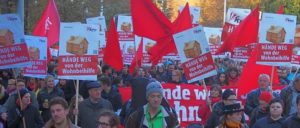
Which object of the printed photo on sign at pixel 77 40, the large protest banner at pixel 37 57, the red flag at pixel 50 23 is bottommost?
the large protest banner at pixel 37 57

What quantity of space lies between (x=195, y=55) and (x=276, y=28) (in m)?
1.77

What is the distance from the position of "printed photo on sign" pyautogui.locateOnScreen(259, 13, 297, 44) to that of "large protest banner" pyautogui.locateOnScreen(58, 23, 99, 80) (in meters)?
3.00

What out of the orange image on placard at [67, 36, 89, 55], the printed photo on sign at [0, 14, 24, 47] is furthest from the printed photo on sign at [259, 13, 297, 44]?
the printed photo on sign at [0, 14, 24, 47]

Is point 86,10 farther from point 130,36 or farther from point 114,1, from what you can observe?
point 130,36

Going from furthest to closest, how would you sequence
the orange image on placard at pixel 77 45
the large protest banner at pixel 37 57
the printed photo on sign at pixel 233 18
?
the printed photo on sign at pixel 233 18 → the large protest banner at pixel 37 57 → the orange image on placard at pixel 77 45

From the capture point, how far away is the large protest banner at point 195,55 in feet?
36.7

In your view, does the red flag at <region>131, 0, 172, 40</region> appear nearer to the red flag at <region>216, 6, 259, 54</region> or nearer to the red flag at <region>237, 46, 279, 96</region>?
the red flag at <region>237, 46, 279, 96</region>

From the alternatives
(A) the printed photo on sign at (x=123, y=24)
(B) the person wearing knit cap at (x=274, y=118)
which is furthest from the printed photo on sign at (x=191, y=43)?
(A) the printed photo on sign at (x=123, y=24)

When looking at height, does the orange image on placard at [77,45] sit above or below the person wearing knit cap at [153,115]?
above

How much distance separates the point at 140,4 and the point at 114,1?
3342cm

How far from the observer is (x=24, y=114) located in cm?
1073

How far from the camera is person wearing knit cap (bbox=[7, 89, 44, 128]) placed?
1068 centimetres

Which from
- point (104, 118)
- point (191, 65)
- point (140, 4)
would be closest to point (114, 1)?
point (140, 4)

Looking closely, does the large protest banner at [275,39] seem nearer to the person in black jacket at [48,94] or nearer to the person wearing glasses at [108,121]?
the person in black jacket at [48,94]
